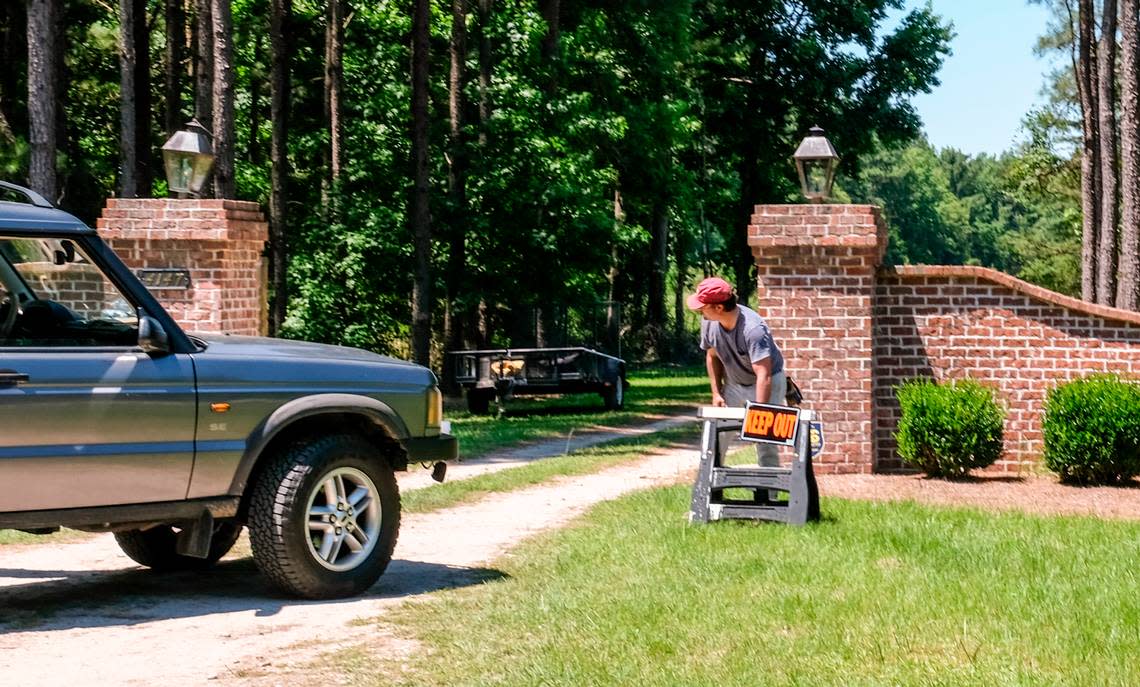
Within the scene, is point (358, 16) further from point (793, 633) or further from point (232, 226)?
point (793, 633)

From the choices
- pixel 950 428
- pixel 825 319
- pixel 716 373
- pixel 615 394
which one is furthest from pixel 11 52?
pixel 716 373

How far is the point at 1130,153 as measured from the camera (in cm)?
2478

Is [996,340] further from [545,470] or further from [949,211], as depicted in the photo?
[949,211]

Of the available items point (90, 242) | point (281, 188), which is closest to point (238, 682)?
point (90, 242)

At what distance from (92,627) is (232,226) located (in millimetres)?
7046

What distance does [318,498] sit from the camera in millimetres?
8539

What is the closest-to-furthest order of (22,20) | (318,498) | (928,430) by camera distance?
(318,498) < (928,430) < (22,20)

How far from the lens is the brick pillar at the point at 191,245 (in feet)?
46.3

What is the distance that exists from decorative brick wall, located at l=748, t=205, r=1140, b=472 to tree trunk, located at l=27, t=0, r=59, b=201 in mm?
12079

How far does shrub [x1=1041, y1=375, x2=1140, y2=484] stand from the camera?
43.7 feet

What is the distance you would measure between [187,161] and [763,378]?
632cm

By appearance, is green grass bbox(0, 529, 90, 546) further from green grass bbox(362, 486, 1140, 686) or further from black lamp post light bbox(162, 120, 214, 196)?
black lamp post light bbox(162, 120, 214, 196)

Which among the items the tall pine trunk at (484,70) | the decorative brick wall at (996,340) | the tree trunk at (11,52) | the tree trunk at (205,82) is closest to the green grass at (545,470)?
the decorative brick wall at (996,340)

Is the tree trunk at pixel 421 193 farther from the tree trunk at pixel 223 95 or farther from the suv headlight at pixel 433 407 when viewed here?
the suv headlight at pixel 433 407
